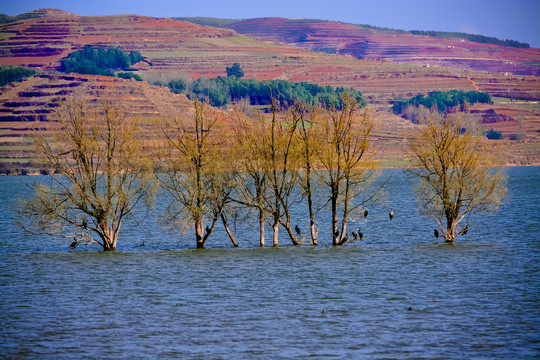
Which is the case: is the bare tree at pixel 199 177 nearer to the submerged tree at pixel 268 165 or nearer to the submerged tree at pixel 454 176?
the submerged tree at pixel 268 165

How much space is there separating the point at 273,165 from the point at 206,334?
2313 cm

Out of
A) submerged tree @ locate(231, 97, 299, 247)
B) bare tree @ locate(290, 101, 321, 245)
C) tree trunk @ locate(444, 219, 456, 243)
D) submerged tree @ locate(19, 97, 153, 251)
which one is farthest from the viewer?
tree trunk @ locate(444, 219, 456, 243)

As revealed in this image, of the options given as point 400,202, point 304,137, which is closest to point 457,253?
point 304,137

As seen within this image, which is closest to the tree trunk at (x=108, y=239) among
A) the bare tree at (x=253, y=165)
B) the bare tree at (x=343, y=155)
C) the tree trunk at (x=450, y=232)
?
the bare tree at (x=253, y=165)

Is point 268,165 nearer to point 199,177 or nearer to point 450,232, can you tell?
point 199,177

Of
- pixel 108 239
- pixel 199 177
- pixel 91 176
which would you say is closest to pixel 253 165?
pixel 199 177

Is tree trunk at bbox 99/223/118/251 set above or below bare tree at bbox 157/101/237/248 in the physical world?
below

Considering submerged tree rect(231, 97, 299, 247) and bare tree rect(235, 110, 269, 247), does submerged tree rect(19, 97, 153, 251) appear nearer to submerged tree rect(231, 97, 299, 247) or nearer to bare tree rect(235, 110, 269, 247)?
bare tree rect(235, 110, 269, 247)

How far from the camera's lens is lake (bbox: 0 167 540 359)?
30.1 m

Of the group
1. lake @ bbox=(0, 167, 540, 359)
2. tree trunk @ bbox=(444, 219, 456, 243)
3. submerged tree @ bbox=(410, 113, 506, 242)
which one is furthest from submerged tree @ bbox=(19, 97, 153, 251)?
tree trunk @ bbox=(444, 219, 456, 243)

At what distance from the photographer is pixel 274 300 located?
1532 inches

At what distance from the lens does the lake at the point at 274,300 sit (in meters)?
30.1

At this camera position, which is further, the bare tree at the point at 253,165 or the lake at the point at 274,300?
the bare tree at the point at 253,165

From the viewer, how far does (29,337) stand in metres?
32.0
